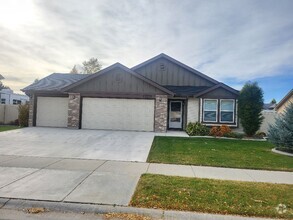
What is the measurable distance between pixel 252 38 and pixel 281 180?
1090cm

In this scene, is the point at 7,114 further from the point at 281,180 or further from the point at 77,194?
the point at 281,180

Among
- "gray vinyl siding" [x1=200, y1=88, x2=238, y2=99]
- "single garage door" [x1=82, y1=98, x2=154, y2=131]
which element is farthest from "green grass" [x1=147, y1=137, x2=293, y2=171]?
"gray vinyl siding" [x1=200, y1=88, x2=238, y2=99]

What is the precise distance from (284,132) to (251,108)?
19.6ft

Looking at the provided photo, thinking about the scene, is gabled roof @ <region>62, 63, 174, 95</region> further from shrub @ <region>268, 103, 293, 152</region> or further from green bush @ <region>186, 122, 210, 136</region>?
shrub @ <region>268, 103, 293, 152</region>

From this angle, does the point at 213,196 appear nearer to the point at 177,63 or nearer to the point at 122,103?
the point at 122,103

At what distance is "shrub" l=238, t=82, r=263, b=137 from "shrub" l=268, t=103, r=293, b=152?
5037 mm

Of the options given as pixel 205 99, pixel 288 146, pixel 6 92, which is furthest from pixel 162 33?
pixel 6 92

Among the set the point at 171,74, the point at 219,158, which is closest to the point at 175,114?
the point at 171,74

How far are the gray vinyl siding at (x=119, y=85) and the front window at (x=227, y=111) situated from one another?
4.94 metres

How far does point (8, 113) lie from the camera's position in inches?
917

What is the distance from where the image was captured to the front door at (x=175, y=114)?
2048cm

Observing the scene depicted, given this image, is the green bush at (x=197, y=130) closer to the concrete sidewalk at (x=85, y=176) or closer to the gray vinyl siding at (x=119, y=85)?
the gray vinyl siding at (x=119, y=85)

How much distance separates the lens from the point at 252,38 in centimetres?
1528

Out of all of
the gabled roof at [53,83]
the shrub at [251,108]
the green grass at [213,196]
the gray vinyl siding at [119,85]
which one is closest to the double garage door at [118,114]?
the gray vinyl siding at [119,85]
